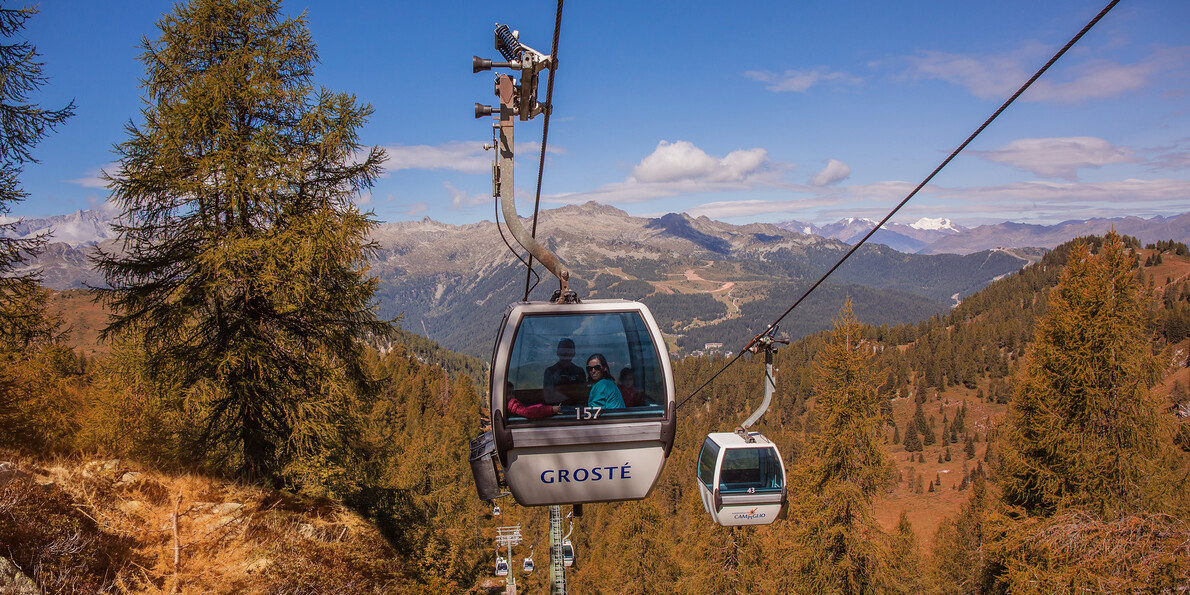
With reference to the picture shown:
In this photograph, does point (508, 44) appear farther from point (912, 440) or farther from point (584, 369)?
point (912, 440)

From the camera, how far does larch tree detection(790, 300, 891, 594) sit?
658 inches

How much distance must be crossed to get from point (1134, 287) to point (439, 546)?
2450 centimetres

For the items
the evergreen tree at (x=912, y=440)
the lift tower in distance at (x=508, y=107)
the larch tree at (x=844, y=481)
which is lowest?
the evergreen tree at (x=912, y=440)

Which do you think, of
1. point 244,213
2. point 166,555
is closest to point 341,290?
point 244,213

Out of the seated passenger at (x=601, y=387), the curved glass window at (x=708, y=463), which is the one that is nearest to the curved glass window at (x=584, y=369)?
the seated passenger at (x=601, y=387)

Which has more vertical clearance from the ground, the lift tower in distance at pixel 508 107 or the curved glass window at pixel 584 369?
the lift tower in distance at pixel 508 107

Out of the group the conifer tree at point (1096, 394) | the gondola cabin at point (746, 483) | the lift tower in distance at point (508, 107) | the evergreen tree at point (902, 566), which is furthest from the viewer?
the evergreen tree at point (902, 566)

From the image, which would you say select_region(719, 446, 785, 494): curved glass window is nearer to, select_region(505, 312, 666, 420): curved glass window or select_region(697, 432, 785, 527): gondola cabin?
select_region(697, 432, 785, 527): gondola cabin

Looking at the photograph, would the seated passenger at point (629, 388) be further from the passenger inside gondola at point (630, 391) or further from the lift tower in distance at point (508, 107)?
the lift tower in distance at point (508, 107)

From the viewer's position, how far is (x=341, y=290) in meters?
10.5

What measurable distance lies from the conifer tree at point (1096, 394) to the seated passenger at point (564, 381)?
13.5m

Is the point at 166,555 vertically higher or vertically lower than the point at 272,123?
lower

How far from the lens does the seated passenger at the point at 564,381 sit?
658 centimetres

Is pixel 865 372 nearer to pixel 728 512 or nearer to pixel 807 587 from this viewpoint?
pixel 807 587
